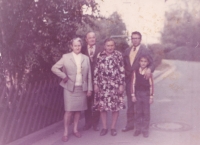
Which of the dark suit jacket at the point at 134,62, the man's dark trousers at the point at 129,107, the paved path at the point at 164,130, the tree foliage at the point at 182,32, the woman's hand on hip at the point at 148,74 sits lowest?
the paved path at the point at 164,130

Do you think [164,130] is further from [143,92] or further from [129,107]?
[143,92]

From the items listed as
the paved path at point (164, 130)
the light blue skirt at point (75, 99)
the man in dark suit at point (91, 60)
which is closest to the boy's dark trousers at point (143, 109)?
the paved path at point (164, 130)

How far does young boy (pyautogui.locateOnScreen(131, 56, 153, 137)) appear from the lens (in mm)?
5328

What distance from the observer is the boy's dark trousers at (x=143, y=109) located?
534 centimetres

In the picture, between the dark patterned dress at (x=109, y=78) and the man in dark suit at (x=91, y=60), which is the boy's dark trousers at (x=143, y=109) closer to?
the dark patterned dress at (x=109, y=78)

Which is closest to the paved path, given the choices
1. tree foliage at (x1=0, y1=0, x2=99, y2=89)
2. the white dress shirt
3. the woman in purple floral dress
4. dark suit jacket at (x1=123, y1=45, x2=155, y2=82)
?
the woman in purple floral dress

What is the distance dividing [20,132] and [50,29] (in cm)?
204

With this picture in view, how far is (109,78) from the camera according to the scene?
17.5 ft

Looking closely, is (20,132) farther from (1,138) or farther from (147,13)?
(147,13)

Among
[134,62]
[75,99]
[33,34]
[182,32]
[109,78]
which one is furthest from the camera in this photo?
[182,32]

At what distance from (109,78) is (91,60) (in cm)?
52

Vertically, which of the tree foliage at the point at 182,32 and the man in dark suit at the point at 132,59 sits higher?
the tree foliage at the point at 182,32

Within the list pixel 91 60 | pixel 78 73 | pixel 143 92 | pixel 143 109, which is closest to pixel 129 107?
pixel 143 109

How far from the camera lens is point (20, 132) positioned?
5.26 m
